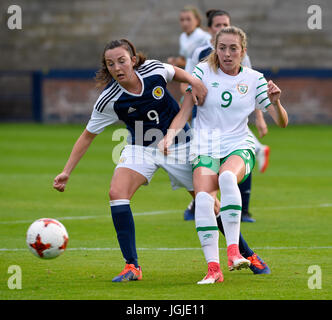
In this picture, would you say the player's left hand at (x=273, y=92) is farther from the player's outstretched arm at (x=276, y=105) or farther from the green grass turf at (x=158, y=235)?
the green grass turf at (x=158, y=235)

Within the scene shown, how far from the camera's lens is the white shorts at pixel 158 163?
6590 millimetres

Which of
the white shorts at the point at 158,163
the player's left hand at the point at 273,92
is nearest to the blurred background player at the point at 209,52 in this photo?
the white shorts at the point at 158,163

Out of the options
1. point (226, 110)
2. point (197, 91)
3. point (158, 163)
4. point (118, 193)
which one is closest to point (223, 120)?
point (226, 110)

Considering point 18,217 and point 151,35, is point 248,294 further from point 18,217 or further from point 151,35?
point 151,35

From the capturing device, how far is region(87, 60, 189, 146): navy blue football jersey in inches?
259

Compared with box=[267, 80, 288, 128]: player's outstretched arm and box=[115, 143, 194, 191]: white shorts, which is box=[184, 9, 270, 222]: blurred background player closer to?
→ box=[267, 80, 288, 128]: player's outstretched arm

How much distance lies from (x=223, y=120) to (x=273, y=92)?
53 cm

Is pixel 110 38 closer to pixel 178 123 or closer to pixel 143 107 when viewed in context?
pixel 143 107

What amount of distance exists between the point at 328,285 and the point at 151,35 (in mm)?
27319

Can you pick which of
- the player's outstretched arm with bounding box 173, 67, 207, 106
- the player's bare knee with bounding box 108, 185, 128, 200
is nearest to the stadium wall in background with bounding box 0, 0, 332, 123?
the player's outstretched arm with bounding box 173, 67, 207, 106

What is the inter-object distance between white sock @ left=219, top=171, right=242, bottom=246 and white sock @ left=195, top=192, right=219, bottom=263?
94 mm

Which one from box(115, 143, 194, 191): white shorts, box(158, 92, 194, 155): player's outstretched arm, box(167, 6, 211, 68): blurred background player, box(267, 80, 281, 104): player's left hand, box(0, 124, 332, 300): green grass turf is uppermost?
box(167, 6, 211, 68): blurred background player

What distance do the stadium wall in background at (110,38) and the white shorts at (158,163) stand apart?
72.2ft
